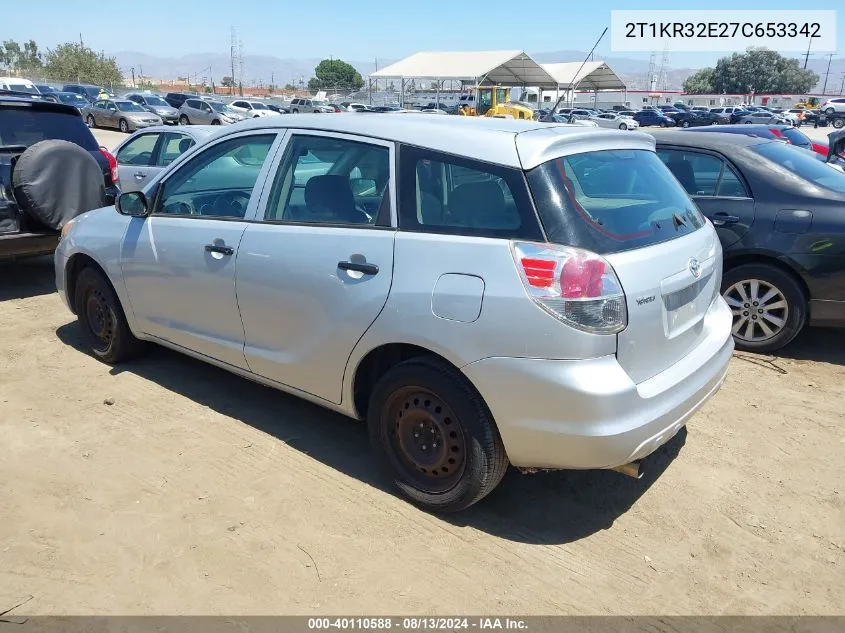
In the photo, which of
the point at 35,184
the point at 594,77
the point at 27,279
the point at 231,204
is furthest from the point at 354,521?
the point at 594,77

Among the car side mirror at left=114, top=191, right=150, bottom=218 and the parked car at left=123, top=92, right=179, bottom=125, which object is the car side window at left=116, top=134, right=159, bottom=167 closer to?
the car side mirror at left=114, top=191, right=150, bottom=218

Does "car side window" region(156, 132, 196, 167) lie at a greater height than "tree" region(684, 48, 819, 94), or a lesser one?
lesser

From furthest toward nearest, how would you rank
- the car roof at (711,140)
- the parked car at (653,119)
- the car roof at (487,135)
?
the parked car at (653,119), the car roof at (711,140), the car roof at (487,135)

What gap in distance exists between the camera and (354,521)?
3.12 m

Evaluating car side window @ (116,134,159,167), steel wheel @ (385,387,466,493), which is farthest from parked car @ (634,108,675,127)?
steel wheel @ (385,387,466,493)

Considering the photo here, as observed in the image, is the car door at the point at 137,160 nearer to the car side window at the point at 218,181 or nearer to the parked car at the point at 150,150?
the parked car at the point at 150,150

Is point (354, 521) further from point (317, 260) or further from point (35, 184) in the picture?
point (35, 184)

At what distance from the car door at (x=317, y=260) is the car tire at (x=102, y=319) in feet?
4.88

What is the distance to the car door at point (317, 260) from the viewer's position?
311cm

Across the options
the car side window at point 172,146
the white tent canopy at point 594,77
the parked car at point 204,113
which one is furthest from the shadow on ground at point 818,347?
the white tent canopy at point 594,77

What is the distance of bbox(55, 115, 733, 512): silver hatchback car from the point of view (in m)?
2.63

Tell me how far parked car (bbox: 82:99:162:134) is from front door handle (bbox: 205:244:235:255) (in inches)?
1181

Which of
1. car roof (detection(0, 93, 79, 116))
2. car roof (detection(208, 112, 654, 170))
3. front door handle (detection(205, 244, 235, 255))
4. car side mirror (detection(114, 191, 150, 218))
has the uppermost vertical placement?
car roof (detection(0, 93, 79, 116))

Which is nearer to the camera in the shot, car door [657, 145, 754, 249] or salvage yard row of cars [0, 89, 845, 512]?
salvage yard row of cars [0, 89, 845, 512]
